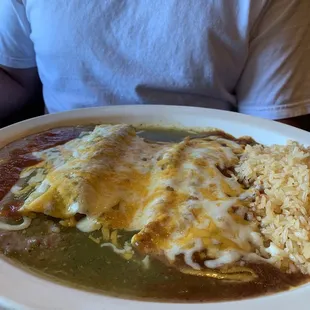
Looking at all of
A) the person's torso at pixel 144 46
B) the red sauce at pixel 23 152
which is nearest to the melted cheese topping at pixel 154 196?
the red sauce at pixel 23 152

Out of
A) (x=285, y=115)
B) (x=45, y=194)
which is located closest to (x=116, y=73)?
(x=285, y=115)

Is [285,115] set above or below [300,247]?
below

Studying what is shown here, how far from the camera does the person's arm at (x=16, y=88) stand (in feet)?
5.12

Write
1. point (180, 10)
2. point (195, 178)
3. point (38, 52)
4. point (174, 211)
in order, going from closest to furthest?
point (174, 211), point (195, 178), point (180, 10), point (38, 52)

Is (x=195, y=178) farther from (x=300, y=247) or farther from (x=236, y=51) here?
(x=236, y=51)

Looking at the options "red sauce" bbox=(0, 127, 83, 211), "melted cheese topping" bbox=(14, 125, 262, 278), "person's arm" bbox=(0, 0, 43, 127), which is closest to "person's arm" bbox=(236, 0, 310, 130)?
"melted cheese topping" bbox=(14, 125, 262, 278)

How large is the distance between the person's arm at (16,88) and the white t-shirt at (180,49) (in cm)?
19

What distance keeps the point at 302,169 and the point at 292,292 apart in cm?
30

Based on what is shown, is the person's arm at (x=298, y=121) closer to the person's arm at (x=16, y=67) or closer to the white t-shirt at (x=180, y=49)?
the white t-shirt at (x=180, y=49)

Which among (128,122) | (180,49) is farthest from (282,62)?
(128,122)

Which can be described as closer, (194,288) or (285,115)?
(194,288)

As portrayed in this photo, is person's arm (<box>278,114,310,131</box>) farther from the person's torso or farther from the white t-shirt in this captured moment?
the person's torso

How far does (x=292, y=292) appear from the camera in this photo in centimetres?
73

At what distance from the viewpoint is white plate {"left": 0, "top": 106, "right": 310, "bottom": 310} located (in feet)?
2.22
